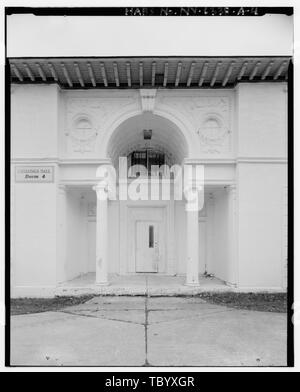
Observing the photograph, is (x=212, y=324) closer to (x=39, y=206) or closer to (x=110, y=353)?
(x=110, y=353)

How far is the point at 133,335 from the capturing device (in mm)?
7133

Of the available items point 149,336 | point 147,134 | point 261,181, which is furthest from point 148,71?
point 149,336

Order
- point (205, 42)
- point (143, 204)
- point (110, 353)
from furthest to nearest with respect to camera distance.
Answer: point (143, 204), point (205, 42), point (110, 353)

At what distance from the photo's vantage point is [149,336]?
707 centimetres

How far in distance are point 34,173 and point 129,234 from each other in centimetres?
461

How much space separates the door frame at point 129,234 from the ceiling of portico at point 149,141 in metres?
1.62

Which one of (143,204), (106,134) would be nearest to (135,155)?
(143,204)

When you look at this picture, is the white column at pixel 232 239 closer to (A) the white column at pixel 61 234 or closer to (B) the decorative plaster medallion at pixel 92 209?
(A) the white column at pixel 61 234

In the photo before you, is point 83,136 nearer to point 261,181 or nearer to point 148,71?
point 148,71

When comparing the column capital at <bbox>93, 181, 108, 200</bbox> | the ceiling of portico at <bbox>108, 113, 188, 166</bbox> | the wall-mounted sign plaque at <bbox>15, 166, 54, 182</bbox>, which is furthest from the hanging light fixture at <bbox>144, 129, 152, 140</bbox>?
the wall-mounted sign plaque at <bbox>15, 166, 54, 182</bbox>

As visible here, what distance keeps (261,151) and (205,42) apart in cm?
335

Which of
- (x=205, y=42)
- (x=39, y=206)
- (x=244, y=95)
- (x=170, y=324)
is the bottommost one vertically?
(x=170, y=324)

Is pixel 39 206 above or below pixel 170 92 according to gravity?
below

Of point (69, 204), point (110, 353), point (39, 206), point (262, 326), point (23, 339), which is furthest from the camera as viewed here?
point (69, 204)
